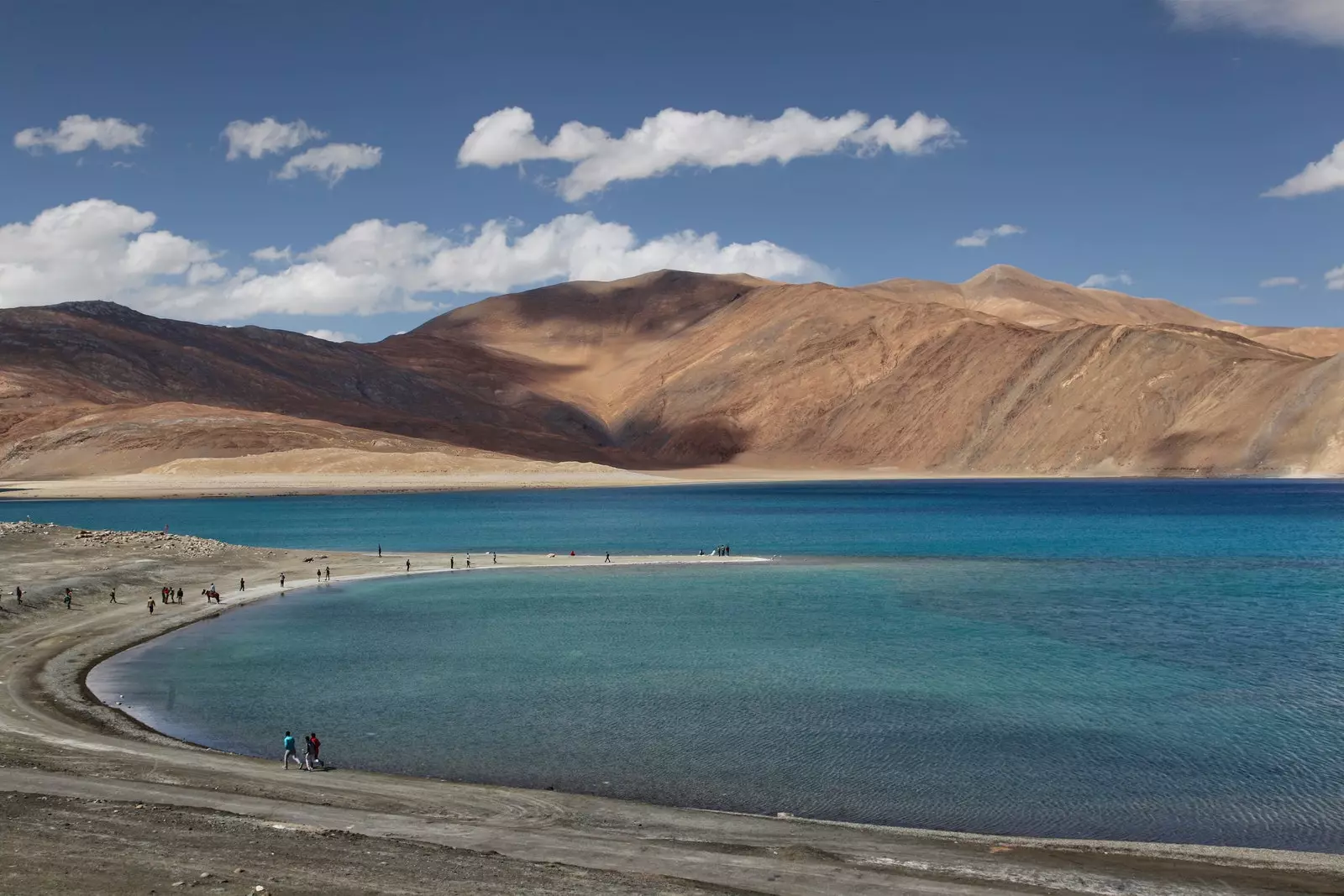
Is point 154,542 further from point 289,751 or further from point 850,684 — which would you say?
point 850,684

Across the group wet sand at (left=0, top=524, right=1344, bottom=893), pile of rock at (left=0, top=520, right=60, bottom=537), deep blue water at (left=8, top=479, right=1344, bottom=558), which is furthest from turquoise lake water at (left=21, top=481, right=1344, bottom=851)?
pile of rock at (left=0, top=520, right=60, bottom=537)

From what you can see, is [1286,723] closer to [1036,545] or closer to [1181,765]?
[1181,765]

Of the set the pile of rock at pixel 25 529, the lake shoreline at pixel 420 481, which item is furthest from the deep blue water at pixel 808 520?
the pile of rock at pixel 25 529

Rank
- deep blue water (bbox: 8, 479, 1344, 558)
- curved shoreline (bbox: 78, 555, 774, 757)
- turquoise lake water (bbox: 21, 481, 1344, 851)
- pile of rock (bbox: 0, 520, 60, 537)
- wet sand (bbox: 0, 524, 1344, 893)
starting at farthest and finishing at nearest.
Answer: deep blue water (bbox: 8, 479, 1344, 558)
pile of rock (bbox: 0, 520, 60, 537)
curved shoreline (bbox: 78, 555, 774, 757)
turquoise lake water (bbox: 21, 481, 1344, 851)
wet sand (bbox: 0, 524, 1344, 893)

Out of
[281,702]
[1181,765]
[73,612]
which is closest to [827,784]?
[1181,765]

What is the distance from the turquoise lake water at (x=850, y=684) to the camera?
68.8 ft

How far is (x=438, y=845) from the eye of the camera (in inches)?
633

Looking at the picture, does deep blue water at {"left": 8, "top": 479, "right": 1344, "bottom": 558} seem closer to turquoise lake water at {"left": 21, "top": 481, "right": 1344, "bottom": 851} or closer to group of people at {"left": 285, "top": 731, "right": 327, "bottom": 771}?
turquoise lake water at {"left": 21, "top": 481, "right": 1344, "bottom": 851}

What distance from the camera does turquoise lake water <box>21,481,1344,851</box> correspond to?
20984mm

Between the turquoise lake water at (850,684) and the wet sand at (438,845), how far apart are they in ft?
5.07

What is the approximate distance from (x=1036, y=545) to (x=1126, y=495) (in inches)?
2380

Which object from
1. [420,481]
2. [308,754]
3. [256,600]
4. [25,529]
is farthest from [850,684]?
[420,481]

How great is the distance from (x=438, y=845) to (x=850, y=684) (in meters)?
16.2

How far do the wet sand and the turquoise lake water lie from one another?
60.9 inches
